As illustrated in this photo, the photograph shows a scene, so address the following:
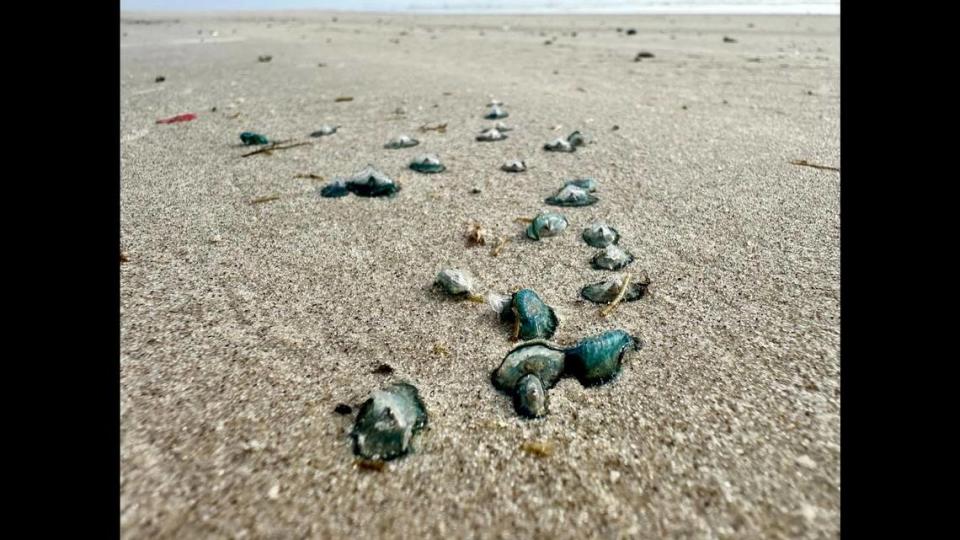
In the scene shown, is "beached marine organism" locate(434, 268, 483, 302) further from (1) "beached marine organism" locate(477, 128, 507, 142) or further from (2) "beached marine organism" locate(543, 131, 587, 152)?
(1) "beached marine organism" locate(477, 128, 507, 142)

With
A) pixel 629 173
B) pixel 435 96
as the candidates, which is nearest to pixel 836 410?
pixel 629 173

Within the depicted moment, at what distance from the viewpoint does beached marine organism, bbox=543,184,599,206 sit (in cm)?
210

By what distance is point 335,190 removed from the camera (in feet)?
7.32

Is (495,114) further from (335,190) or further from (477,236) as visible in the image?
(477,236)

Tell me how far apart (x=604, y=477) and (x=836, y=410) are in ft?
1.63

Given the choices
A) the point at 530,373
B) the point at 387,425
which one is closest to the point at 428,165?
the point at 530,373

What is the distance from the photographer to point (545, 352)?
1.19 m

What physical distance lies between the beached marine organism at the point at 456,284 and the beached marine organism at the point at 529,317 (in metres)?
0.15

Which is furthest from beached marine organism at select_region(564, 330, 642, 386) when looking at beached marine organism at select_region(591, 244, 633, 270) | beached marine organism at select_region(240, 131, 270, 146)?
beached marine organism at select_region(240, 131, 270, 146)

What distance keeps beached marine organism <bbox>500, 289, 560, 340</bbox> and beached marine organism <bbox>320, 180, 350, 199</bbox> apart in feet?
3.70

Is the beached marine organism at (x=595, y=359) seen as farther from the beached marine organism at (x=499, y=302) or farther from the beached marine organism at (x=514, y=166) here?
the beached marine organism at (x=514, y=166)

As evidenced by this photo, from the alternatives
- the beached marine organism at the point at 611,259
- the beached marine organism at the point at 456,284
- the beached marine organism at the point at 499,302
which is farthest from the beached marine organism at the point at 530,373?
the beached marine organism at the point at 611,259

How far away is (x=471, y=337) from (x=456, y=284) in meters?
0.22
